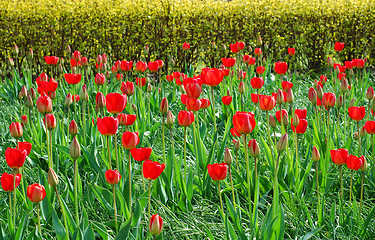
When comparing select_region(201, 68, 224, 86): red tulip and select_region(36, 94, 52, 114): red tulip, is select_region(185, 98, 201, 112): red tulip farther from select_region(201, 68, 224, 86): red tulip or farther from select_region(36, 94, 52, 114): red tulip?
select_region(36, 94, 52, 114): red tulip

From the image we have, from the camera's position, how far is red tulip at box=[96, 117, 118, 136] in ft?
5.67

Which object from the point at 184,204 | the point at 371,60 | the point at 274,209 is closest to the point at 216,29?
the point at 371,60

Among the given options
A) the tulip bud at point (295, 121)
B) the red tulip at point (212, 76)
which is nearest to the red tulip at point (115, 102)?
the red tulip at point (212, 76)

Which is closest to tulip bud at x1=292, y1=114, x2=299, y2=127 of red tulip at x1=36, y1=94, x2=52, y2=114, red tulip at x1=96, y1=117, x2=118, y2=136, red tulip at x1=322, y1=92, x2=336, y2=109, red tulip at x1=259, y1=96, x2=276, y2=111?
red tulip at x1=259, y1=96, x2=276, y2=111

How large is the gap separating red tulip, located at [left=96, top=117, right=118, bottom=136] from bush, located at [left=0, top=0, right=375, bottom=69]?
174 inches

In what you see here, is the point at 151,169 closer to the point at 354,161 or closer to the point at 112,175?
the point at 112,175

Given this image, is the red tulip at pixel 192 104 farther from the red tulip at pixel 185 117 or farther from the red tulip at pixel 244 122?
the red tulip at pixel 244 122

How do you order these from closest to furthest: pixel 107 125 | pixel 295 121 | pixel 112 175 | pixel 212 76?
pixel 112 175 < pixel 107 125 < pixel 295 121 < pixel 212 76

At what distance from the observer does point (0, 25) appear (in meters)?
6.24

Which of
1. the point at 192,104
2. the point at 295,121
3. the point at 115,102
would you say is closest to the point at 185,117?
the point at 192,104

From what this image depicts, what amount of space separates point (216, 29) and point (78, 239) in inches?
213

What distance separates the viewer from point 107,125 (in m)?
1.75

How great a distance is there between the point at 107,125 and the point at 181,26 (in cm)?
494

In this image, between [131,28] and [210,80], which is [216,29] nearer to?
[131,28]
